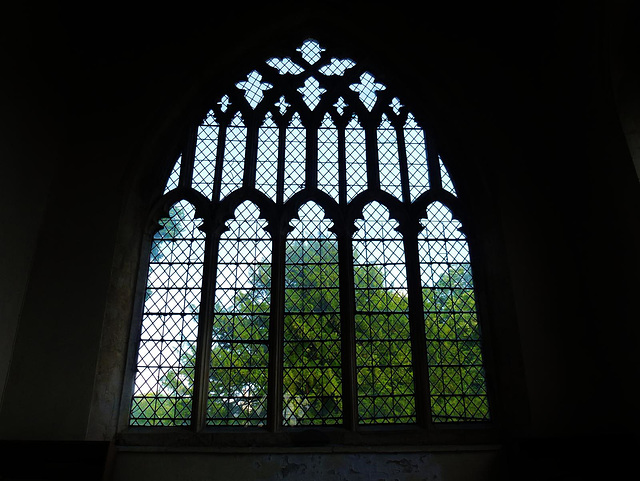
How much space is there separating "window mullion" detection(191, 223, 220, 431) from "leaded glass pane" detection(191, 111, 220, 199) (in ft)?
1.47

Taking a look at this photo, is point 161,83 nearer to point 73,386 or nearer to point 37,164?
point 37,164

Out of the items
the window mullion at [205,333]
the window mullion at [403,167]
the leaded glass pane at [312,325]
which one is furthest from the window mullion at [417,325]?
the window mullion at [205,333]

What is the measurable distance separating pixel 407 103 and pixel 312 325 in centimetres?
249

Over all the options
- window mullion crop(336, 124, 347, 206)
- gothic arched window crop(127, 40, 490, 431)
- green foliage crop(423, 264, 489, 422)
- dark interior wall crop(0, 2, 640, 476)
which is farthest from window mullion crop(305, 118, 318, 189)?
green foliage crop(423, 264, 489, 422)

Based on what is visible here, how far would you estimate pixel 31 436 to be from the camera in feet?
13.4

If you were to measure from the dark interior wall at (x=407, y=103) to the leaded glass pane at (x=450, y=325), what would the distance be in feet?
0.86

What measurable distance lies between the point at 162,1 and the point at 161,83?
1.02 meters

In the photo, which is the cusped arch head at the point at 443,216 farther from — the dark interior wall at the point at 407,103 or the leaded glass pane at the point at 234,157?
the leaded glass pane at the point at 234,157

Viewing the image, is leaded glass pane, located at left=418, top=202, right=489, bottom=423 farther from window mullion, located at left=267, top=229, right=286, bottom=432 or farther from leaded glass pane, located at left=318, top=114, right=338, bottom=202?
window mullion, located at left=267, top=229, right=286, bottom=432

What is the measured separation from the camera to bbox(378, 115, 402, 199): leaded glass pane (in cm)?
535

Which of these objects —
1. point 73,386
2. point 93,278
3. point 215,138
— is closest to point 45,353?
point 73,386

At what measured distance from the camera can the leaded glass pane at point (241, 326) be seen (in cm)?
452

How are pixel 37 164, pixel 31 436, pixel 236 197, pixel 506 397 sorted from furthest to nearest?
pixel 236 197 → pixel 37 164 → pixel 506 397 → pixel 31 436

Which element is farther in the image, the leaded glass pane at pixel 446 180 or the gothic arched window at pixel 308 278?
the leaded glass pane at pixel 446 180
